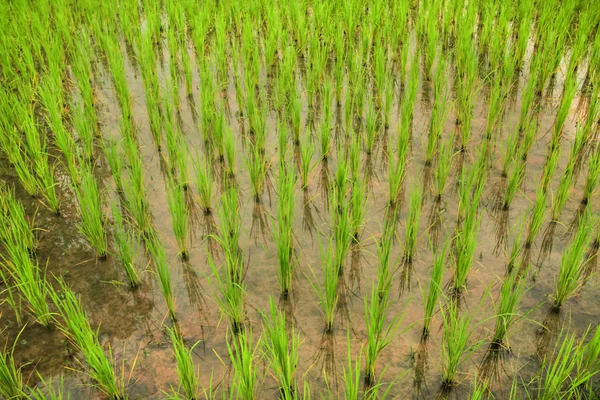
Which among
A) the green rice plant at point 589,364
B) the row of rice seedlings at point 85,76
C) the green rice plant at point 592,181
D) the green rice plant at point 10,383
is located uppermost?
the row of rice seedlings at point 85,76

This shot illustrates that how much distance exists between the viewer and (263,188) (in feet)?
9.01

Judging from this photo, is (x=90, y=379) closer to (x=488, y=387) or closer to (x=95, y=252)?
(x=95, y=252)

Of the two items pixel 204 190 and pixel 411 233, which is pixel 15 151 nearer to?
pixel 204 190

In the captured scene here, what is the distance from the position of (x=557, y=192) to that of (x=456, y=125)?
91 centimetres

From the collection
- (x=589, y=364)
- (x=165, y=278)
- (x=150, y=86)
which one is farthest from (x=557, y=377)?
(x=150, y=86)

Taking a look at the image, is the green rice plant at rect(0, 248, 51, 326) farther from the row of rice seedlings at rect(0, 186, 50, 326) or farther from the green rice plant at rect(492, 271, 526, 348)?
the green rice plant at rect(492, 271, 526, 348)

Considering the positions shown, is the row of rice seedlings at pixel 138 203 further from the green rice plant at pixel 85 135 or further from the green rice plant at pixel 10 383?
the green rice plant at pixel 10 383

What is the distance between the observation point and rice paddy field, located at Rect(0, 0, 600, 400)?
5.81 feet

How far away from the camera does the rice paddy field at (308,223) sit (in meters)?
1.77

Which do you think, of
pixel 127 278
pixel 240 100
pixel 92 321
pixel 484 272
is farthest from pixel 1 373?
pixel 240 100

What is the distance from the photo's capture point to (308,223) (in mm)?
2502

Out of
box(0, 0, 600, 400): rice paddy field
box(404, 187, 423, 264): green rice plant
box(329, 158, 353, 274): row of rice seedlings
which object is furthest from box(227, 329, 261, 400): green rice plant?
box(404, 187, 423, 264): green rice plant

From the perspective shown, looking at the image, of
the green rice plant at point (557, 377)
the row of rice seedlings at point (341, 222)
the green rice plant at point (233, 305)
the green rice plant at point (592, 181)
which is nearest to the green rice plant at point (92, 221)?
the green rice plant at point (233, 305)

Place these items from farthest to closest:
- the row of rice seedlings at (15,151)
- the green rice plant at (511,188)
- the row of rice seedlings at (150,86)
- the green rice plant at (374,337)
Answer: the row of rice seedlings at (150,86)
the row of rice seedlings at (15,151)
the green rice plant at (511,188)
the green rice plant at (374,337)
